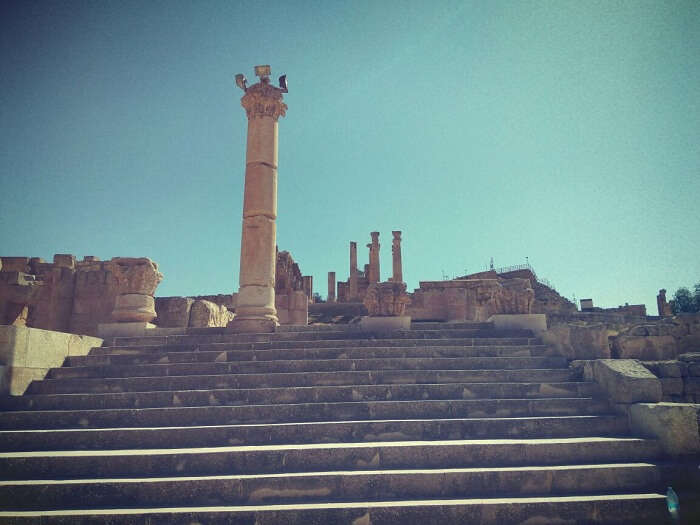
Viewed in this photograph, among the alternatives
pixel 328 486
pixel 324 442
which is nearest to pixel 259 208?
pixel 324 442

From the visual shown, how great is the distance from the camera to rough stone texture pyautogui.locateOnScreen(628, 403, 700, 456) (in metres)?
5.21

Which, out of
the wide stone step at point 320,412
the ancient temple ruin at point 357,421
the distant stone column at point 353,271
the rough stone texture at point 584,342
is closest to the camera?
the ancient temple ruin at point 357,421

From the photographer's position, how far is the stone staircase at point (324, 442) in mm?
4438

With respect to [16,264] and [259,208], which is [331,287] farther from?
[259,208]

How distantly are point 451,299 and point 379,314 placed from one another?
10287mm

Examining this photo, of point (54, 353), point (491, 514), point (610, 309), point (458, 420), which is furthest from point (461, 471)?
point (610, 309)

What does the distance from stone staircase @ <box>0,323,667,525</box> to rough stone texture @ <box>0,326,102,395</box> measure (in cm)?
20

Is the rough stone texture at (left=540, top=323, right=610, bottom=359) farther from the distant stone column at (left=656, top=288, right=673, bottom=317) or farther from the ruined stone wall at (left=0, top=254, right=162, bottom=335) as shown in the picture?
the distant stone column at (left=656, top=288, right=673, bottom=317)

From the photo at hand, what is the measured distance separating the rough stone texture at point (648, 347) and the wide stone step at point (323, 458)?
278 centimetres

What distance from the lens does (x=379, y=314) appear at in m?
9.88

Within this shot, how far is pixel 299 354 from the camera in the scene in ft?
26.7

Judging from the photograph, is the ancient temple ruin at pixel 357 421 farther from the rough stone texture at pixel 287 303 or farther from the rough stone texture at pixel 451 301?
the rough stone texture at pixel 287 303

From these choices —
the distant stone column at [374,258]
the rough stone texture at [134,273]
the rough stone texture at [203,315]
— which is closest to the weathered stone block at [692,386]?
the rough stone texture at [134,273]

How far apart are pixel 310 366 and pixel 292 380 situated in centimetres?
58
